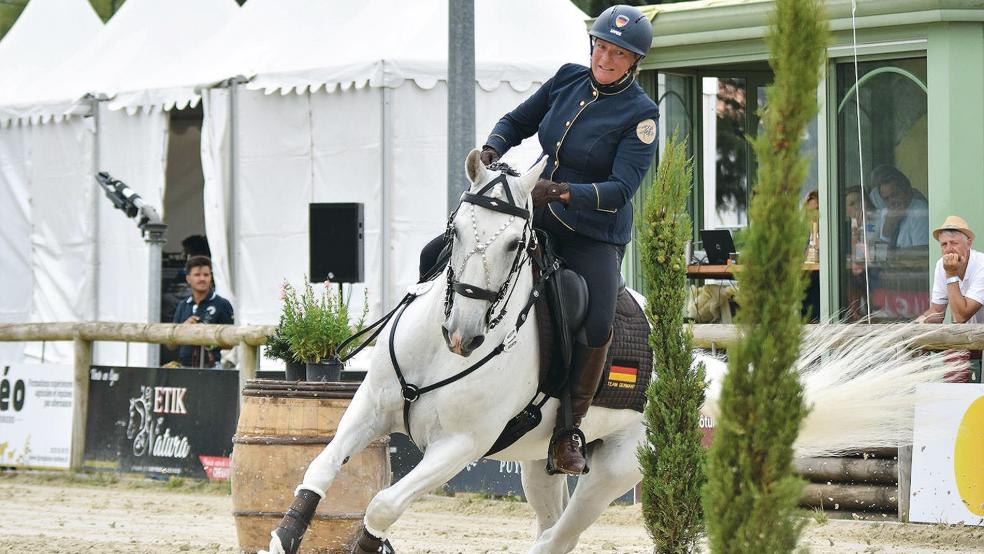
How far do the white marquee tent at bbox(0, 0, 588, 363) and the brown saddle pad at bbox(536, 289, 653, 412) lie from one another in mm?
6624

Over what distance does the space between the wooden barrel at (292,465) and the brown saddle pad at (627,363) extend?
1.43 metres

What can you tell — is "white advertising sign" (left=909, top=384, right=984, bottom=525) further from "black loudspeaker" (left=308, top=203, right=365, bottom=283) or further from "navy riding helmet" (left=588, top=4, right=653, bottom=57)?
"black loudspeaker" (left=308, top=203, right=365, bottom=283)

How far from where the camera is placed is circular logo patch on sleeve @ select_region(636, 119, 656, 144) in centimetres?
696

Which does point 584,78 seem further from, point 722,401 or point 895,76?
point 895,76

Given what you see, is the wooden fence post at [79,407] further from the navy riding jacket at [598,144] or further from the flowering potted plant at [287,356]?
the navy riding jacket at [598,144]

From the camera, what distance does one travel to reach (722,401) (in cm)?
421

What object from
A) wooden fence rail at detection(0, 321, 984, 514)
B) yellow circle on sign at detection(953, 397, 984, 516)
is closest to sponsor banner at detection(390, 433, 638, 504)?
wooden fence rail at detection(0, 321, 984, 514)

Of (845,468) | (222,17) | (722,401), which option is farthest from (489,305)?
(222,17)

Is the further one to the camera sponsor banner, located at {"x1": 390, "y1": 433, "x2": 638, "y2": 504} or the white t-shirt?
sponsor banner, located at {"x1": 390, "y1": 433, "x2": 638, "y2": 504}

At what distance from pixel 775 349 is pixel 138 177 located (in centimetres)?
1422

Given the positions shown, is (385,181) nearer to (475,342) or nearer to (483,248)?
(483,248)

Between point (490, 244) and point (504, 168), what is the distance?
476 millimetres

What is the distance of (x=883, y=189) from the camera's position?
40.1ft

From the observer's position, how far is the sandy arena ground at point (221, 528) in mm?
9453
